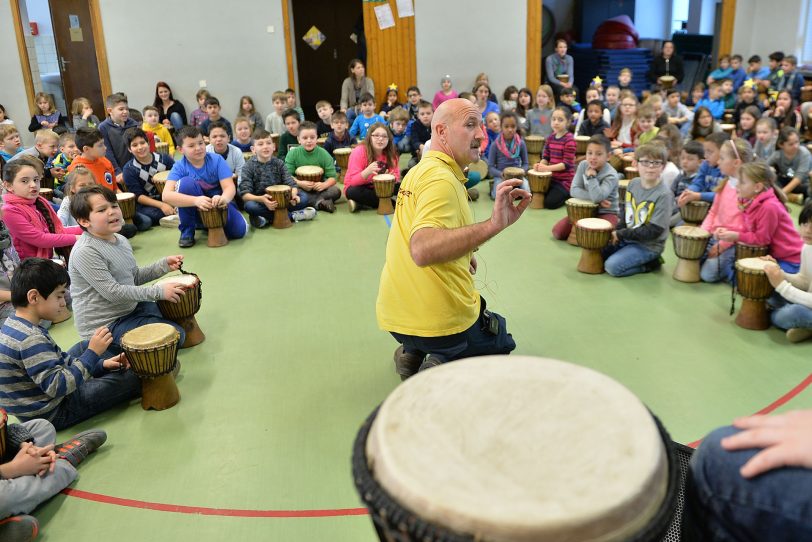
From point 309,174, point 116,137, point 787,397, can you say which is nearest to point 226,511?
point 787,397

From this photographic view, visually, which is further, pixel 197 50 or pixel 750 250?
pixel 197 50

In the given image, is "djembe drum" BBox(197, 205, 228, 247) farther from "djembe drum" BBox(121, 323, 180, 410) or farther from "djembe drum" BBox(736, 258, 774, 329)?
"djembe drum" BBox(736, 258, 774, 329)

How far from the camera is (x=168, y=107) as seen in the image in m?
10.9

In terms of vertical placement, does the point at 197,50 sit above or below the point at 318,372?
above

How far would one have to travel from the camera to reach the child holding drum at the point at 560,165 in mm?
6789

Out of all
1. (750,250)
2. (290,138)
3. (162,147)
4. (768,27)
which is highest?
(768,27)

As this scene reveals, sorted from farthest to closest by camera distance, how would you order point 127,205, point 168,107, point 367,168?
point 168,107
point 367,168
point 127,205

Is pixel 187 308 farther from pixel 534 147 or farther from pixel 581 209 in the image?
pixel 534 147

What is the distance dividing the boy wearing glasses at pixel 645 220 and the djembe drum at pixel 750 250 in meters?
0.62

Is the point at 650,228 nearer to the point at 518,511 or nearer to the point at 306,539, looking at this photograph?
the point at 306,539

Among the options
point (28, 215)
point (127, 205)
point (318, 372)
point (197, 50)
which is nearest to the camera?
point (318, 372)

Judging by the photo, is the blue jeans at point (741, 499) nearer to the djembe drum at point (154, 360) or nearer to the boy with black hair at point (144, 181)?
the djembe drum at point (154, 360)

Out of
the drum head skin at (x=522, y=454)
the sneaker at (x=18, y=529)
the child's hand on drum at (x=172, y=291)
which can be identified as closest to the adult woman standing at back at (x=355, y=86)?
the child's hand on drum at (x=172, y=291)

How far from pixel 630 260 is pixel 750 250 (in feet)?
2.72
